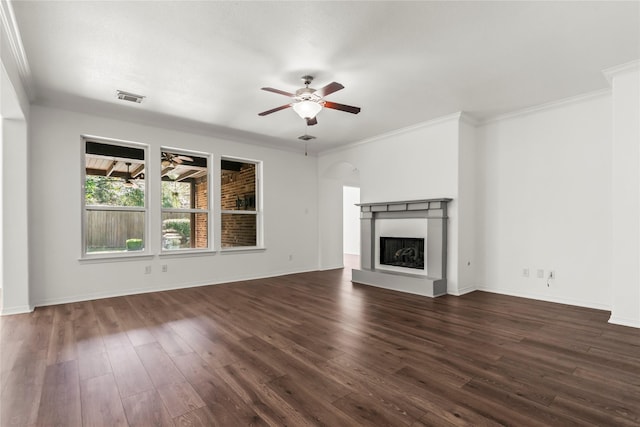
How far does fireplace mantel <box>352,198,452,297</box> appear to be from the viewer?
4.96 meters

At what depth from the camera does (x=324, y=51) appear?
3057mm

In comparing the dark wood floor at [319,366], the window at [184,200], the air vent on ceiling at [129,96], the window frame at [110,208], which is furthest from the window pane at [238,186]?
the dark wood floor at [319,366]

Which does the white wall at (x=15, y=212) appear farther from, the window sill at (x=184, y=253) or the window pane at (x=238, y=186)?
the window pane at (x=238, y=186)

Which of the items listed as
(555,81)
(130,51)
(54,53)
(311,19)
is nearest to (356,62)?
(311,19)

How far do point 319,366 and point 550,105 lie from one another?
4.63 metres

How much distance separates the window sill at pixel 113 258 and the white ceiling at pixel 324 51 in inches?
84.9

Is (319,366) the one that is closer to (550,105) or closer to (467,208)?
(467,208)

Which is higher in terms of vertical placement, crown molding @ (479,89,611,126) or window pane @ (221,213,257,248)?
crown molding @ (479,89,611,126)

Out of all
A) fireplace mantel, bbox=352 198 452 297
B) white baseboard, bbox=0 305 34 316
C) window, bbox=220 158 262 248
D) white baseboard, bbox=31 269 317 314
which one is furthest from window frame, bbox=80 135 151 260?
fireplace mantel, bbox=352 198 452 297

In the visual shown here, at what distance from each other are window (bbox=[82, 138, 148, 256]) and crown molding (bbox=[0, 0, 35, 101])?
4.41 ft

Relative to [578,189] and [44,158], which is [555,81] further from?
[44,158]

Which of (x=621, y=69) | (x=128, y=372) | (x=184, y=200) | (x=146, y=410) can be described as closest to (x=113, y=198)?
(x=184, y=200)

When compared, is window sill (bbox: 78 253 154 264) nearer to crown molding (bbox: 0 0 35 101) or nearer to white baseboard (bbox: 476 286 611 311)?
crown molding (bbox: 0 0 35 101)

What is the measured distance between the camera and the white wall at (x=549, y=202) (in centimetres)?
414
